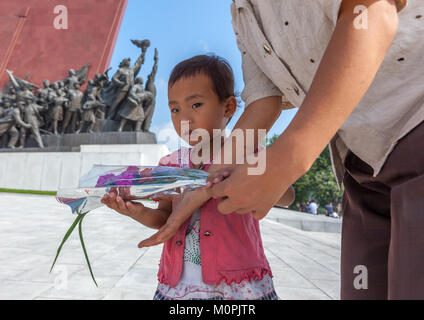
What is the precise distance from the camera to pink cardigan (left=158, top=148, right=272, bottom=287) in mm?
752

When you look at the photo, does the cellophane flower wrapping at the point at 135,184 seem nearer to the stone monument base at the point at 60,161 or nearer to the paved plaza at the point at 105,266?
the paved plaza at the point at 105,266

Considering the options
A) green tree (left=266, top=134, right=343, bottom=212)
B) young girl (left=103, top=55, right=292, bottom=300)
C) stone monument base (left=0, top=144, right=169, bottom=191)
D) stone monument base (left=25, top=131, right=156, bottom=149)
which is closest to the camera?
young girl (left=103, top=55, right=292, bottom=300)

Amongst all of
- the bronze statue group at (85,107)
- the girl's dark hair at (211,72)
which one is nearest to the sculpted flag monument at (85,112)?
the bronze statue group at (85,107)

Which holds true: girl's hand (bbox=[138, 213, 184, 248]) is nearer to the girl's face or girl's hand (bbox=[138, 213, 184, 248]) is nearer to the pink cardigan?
the pink cardigan

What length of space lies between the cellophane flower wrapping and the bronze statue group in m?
9.86

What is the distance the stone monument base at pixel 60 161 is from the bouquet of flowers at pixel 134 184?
8.53 meters

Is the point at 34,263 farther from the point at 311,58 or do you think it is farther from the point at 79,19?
the point at 79,19

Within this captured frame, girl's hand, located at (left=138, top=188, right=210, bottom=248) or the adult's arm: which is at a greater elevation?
the adult's arm

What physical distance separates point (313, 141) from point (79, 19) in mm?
19706

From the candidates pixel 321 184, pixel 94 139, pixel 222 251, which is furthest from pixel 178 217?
pixel 321 184

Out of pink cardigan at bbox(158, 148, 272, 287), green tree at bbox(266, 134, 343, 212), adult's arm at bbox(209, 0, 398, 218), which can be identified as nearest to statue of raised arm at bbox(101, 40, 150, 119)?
pink cardigan at bbox(158, 148, 272, 287)

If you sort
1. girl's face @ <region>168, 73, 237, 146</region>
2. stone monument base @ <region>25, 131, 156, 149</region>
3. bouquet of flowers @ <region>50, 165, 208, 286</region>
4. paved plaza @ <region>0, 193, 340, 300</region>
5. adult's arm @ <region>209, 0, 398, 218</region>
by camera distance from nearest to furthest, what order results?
adult's arm @ <region>209, 0, 398, 218</region> → bouquet of flowers @ <region>50, 165, 208, 286</region> → girl's face @ <region>168, 73, 237, 146</region> → paved plaza @ <region>0, 193, 340, 300</region> → stone monument base @ <region>25, 131, 156, 149</region>

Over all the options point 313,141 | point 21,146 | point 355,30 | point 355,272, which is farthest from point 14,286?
point 21,146

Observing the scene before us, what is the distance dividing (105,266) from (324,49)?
214 centimetres
